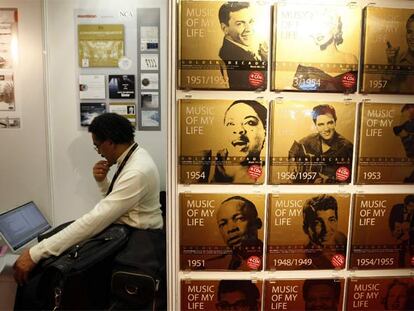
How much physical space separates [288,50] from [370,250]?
0.81m

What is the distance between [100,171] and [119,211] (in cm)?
52

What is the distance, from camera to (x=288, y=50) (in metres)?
1.12

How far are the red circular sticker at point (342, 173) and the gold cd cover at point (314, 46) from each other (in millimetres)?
290

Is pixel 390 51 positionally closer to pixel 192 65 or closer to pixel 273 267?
pixel 192 65

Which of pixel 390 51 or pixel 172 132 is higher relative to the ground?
pixel 390 51

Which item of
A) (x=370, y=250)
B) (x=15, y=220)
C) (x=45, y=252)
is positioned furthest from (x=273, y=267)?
(x=15, y=220)

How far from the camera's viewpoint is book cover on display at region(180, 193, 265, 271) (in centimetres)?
118

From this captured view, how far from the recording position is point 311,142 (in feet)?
3.85

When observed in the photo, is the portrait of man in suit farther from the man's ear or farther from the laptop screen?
the laptop screen

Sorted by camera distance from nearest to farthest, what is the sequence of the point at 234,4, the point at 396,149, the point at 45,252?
the point at 234,4 < the point at 396,149 < the point at 45,252

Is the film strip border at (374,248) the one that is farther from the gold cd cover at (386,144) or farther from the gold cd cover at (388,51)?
the gold cd cover at (388,51)

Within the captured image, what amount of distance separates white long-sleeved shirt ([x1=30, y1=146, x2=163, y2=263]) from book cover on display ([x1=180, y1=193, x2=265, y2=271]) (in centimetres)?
39

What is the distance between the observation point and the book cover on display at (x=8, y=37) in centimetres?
193

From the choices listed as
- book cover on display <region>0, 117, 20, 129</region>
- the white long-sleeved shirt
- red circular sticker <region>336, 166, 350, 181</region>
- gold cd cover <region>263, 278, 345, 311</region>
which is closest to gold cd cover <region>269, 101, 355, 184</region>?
red circular sticker <region>336, 166, 350, 181</region>
